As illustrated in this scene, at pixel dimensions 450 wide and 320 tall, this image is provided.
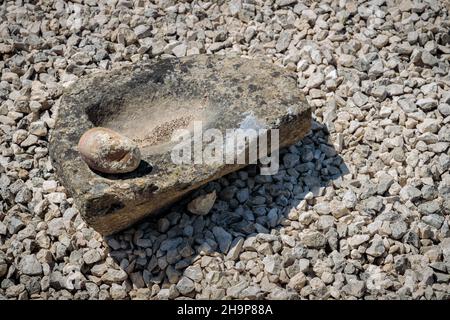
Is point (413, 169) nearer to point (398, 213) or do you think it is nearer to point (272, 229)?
point (398, 213)

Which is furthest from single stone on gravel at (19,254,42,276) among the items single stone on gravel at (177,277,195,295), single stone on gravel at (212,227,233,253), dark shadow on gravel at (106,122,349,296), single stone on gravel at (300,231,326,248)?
single stone on gravel at (300,231,326,248)

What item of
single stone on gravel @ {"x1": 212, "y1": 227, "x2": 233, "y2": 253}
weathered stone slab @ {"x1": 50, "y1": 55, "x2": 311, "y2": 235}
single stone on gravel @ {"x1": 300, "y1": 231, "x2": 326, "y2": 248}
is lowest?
single stone on gravel @ {"x1": 212, "y1": 227, "x2": 233, "y2": 253}

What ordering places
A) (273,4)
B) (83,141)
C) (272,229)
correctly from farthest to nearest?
1. (273,4)
2. (272,229)
3. (83,141)

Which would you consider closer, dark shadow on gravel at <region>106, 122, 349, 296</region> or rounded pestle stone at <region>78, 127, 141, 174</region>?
rounded pestle stone at <region>78, 127, 141, 174</region>

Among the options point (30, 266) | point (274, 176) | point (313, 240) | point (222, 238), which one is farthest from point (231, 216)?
point (30, 266)

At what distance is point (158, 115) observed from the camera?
3994mm

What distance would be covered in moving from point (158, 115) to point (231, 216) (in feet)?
3.06

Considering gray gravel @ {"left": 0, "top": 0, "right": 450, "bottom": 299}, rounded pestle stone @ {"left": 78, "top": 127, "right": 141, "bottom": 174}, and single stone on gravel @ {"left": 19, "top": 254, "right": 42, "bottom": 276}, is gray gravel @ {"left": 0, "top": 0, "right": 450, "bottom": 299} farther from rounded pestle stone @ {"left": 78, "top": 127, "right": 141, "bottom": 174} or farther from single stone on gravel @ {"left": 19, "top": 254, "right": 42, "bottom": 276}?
rounded pestle stone @ {"left": 78, "top": 127, "right": 141, "bottom": 174}

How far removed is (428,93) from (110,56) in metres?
2.56

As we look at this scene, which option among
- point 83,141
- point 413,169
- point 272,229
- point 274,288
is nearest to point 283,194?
point 272,229

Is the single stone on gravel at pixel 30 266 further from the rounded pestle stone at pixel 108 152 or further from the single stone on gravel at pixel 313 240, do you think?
the single stone on gravel at pixel 313 240

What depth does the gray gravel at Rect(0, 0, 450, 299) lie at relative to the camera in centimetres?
343

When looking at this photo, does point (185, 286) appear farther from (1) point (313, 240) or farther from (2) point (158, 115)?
(2) point (158, 115)

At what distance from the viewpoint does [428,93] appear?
4180mm
